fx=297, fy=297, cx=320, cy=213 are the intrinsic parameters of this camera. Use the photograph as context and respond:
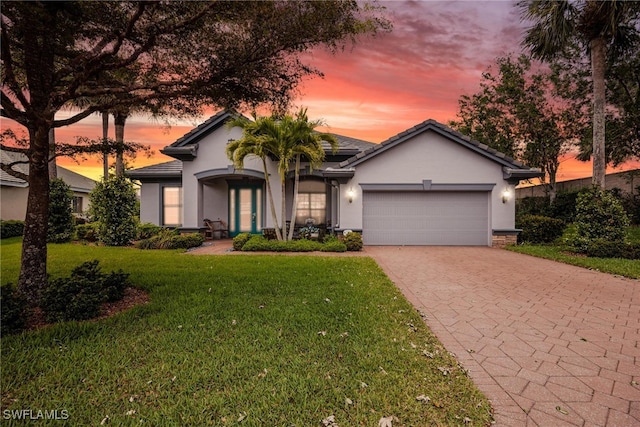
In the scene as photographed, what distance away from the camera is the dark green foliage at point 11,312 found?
3742mm

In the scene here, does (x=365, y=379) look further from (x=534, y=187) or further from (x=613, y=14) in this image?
(x=534, y=187)

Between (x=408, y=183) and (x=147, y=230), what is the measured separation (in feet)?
39.6

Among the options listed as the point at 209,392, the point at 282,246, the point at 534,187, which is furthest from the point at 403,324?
the point at 534,187

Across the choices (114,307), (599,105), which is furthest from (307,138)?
(599,105)

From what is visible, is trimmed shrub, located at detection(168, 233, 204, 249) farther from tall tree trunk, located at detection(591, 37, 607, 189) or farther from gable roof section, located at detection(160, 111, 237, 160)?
tall tree trunk, located at detection(591, 37, 607, 189)

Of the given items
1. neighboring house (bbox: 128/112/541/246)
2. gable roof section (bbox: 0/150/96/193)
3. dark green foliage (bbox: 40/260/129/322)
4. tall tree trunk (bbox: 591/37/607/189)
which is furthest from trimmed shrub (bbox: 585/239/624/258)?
gable roof section (bbox: 0/150/96/193)

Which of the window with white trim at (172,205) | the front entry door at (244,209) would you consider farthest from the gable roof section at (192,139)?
the front entry door at (244,209)

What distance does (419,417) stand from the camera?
8.00 ft

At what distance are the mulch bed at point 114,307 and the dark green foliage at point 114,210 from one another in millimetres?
8069

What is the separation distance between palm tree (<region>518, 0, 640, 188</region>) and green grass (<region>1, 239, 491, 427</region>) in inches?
474

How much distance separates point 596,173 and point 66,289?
51.8 ft

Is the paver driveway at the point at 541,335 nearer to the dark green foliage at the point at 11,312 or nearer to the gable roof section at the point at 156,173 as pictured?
the dark green foliage at the point at 11,312

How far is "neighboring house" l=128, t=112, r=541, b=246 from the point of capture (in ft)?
41.2

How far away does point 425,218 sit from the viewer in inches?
514
